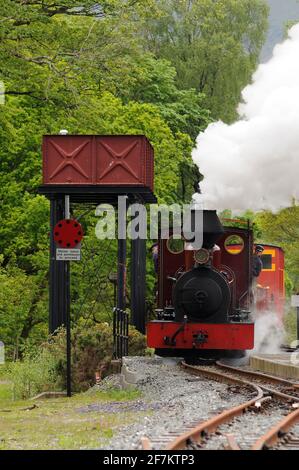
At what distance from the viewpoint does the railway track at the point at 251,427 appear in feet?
33.6

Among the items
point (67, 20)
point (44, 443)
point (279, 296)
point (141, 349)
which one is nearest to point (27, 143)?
point (67, 20)

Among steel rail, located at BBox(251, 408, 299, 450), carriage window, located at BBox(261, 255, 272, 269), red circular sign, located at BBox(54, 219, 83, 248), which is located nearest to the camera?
steel rail, located at BBox(251, 408, 299, 450)

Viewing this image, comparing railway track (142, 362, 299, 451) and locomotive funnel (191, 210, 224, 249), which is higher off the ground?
locomotive funnel (191, 210, 224, 249)

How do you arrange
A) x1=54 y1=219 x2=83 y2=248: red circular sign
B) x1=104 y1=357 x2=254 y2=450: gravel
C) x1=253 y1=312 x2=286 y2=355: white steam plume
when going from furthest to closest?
x1=253 y1=312 x2=286 y2=355: white steam plume, x1=54 y1=219 x2=83 y2=248: red circular sign, x1=104 y1=357 x2=254 y2=450: gravel

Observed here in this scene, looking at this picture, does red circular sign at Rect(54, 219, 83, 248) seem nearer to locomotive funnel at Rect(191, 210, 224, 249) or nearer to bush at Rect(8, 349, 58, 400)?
locomotive funnel at Rect(191, 210, 224, 249)

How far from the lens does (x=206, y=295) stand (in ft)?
67.2

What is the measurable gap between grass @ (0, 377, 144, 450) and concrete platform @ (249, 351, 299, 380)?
11.7 ft

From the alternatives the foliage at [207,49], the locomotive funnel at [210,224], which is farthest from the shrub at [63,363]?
the foliage at [207,49]

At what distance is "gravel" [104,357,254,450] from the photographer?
11086 mm

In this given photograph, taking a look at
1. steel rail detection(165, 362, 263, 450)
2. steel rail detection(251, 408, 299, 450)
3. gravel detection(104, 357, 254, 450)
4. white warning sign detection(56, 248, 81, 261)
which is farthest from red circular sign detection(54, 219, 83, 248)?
steel rail detection(251, 408, 299, 450)

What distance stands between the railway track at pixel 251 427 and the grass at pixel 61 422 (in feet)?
2.92

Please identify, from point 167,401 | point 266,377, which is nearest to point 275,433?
point 167,401

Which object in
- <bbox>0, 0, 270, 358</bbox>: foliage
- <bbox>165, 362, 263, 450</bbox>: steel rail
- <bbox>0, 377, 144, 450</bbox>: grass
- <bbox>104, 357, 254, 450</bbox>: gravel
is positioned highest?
<bbox>0, 0, 270, 358</bbox>: foliage

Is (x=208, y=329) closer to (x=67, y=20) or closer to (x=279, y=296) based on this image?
(x=279, y=296)
